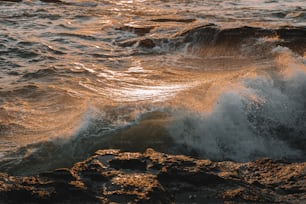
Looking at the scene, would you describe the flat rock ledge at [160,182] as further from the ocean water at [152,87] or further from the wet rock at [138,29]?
the wet rock at [138,29]

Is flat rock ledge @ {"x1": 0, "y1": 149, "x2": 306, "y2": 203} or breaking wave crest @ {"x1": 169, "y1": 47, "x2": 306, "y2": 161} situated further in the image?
breaking wave crest @ {"x1": 169, "y1": 47, "x2": 306, "y2": 161}

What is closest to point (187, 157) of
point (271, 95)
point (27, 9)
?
point (271, 95)

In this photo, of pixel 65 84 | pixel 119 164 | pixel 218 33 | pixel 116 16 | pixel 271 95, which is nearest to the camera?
pixel 119 164

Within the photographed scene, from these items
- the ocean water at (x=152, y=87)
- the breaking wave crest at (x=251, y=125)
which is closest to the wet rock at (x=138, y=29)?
the ocean water at (x=152, y=87)

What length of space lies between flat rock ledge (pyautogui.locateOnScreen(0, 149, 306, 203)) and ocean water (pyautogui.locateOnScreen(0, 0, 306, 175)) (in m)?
0.31

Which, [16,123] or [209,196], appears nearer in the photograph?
[209,196]

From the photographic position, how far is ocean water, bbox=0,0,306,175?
429 centimetres

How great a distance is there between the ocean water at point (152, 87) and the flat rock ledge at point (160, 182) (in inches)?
12.1

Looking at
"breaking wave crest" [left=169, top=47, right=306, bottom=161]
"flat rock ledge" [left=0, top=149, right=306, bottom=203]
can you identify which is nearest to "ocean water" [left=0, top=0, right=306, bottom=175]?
"breaking wave crest" [left=169, top=47, right=306, bottom=161]

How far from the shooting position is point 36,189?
3.35 metres

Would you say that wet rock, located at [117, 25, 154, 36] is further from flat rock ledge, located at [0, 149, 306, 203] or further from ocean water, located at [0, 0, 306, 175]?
flat rock ledge, located at [0, 149, 306, 203]

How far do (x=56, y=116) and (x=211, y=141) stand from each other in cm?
184

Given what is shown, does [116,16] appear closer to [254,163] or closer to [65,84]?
[65,84]

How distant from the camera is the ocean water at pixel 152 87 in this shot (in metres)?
4.29
